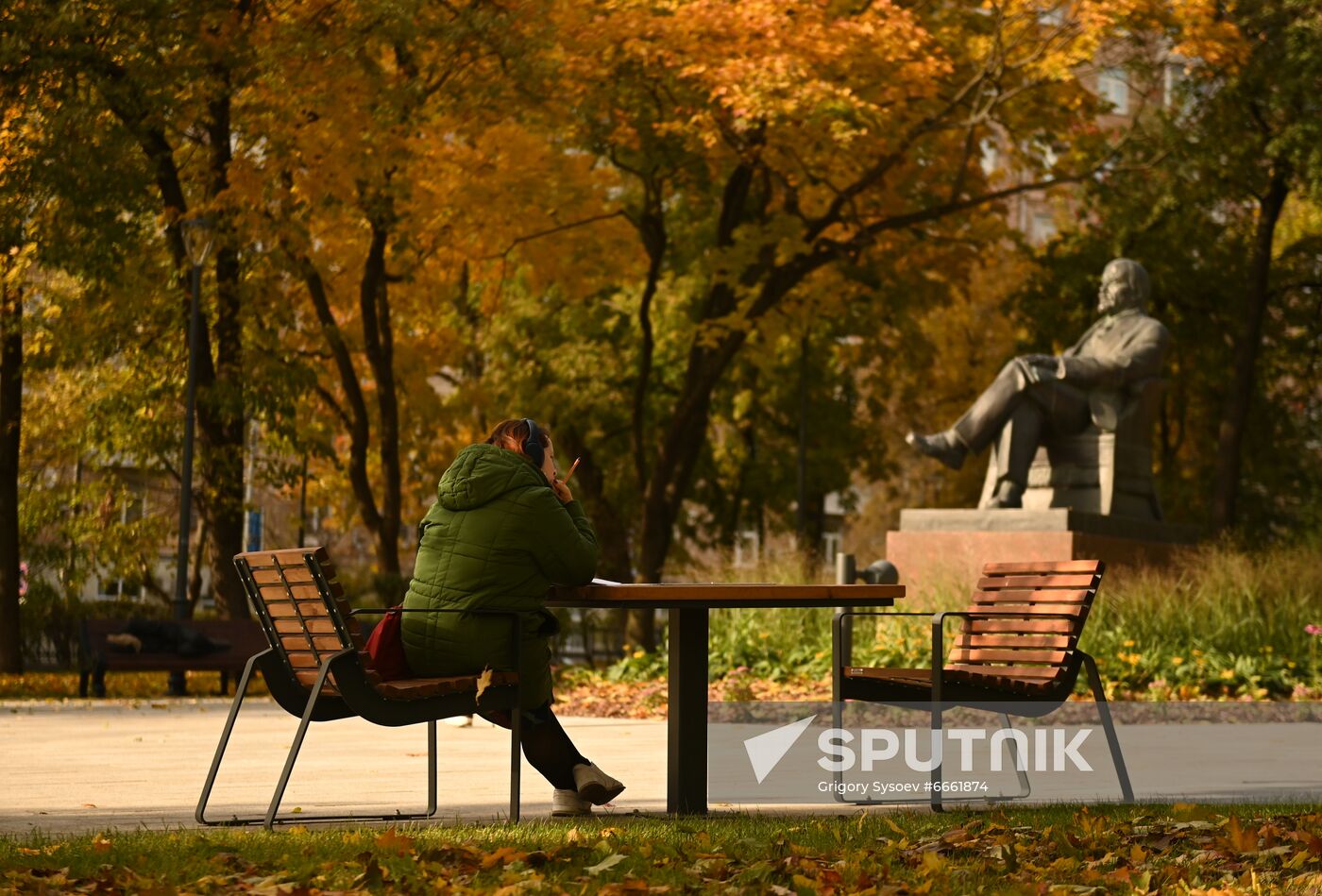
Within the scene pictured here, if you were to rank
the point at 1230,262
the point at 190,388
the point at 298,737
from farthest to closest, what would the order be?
the point at 1230,262
the point at 190,388
the point at 298,737

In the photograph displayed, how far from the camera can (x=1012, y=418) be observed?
17.7 meters

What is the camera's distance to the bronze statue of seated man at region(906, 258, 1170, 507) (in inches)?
694

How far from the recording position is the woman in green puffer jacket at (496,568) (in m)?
6.98

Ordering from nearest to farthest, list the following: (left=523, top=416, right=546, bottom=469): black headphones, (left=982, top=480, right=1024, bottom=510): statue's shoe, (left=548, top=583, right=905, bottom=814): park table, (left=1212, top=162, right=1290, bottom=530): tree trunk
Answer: (left=548, top=583, right=905, bottom=814): park table → (left=523, top=416, right=546, bottom=469): black headphones → (left=982, top=480, right=1024, bottom=510): statue's shoe → (left=1212, top=162, right=1290, bottom=530): tree trunk

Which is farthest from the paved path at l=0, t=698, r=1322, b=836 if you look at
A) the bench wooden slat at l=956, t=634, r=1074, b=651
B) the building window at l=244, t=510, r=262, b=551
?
the building window at l=244, t=510, r=262, b=551

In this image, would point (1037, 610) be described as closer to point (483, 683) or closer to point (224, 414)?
point (483, 683)

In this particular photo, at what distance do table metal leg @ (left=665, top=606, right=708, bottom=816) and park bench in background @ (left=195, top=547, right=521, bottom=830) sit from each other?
2.16ft

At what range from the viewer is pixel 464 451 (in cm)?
707

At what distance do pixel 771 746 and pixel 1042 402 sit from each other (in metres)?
7.86

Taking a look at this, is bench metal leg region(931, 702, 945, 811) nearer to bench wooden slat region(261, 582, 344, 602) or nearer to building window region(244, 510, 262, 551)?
bench wooden slat region(261, 582, 344, 602)

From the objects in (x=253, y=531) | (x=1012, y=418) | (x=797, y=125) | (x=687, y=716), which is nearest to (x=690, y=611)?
(x=687, y=716)

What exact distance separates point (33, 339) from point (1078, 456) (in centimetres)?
1301

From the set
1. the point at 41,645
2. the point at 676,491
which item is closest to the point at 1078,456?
the point at 676,491

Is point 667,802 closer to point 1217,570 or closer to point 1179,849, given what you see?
point 1179,849
